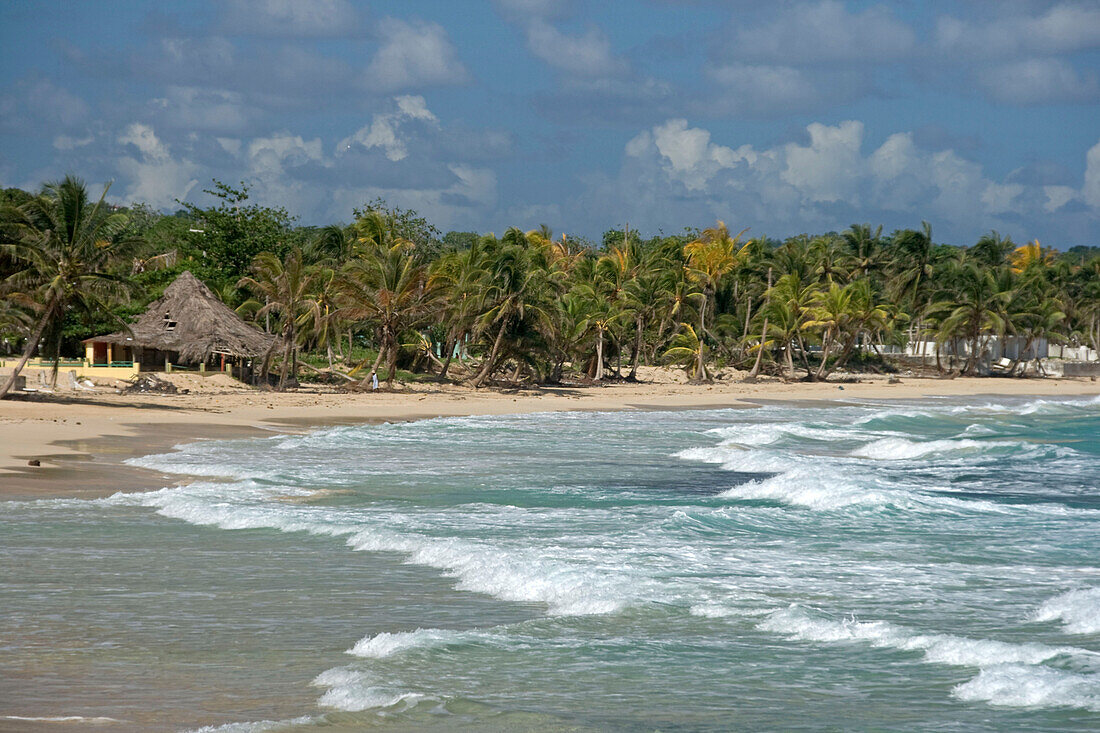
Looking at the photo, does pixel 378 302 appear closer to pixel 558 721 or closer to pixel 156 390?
pixel 156 390

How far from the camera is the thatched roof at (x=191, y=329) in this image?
31.8 meters

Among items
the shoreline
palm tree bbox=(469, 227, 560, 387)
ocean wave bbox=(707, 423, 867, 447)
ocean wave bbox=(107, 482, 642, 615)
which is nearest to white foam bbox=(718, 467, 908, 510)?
ocean wave bbox=(107, 482, 642, 615)

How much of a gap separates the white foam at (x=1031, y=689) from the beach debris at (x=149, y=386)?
26032mm

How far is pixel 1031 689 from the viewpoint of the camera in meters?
5.77

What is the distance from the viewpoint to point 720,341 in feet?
154

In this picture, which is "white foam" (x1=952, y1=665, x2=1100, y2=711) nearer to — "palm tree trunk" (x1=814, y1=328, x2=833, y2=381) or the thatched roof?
the thatched roof

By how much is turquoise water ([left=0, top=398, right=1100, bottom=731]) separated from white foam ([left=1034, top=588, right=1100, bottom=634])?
0.10 ft

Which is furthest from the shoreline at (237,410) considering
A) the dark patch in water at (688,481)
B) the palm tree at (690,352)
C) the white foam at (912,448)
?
the white foam at (912,448)

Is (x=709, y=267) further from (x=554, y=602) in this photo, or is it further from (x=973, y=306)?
(x=554, y=602)

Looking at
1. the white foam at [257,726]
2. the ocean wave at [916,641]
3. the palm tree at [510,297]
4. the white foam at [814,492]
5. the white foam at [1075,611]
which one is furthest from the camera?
the palm tree at [510,297]

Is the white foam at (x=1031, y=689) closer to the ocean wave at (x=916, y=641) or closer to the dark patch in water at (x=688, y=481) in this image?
the ocean wave at (x=916, y=641)

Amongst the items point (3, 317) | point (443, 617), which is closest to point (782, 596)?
point (443, 617)

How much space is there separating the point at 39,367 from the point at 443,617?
92.6 feet

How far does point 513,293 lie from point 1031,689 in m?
27.1
